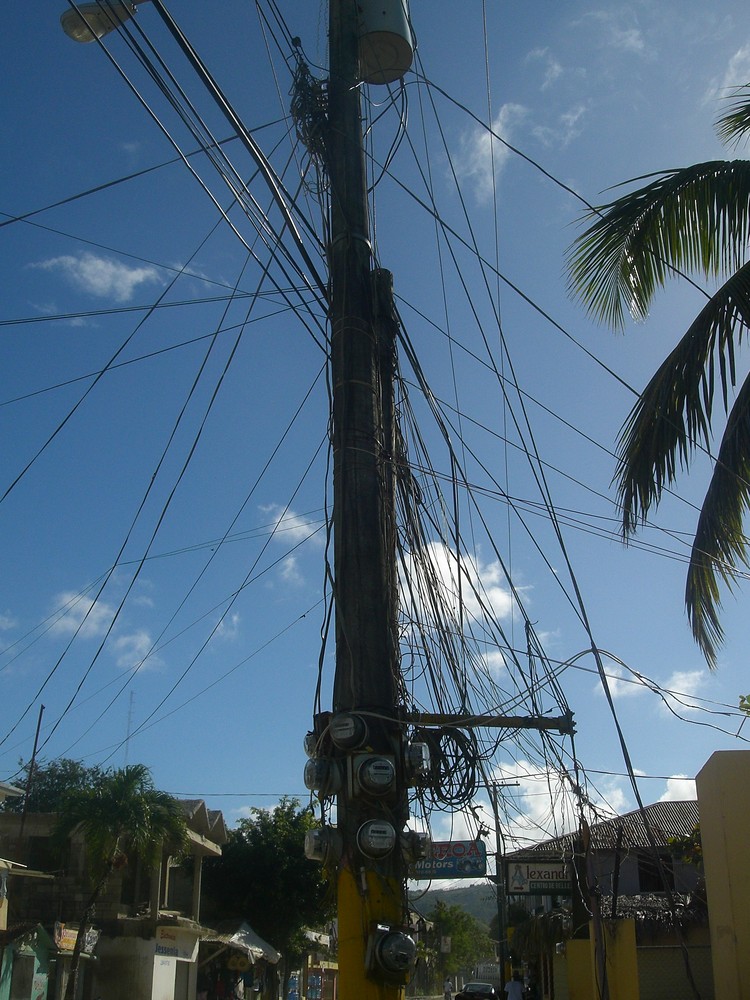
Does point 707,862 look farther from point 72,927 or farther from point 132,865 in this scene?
point 132,865

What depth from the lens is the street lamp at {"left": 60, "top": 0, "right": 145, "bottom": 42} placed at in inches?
271

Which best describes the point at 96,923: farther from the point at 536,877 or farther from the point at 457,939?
the point at 457,939

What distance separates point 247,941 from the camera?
26344 millimetres

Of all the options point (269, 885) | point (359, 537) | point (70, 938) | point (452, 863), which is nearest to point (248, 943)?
point (269, 885)

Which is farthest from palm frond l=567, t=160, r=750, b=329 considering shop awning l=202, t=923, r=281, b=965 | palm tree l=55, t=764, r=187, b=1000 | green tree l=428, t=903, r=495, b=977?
green tree l=428, t=903, r=495, b=977

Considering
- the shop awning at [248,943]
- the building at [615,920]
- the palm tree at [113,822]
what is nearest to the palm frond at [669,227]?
the building at [615,920]

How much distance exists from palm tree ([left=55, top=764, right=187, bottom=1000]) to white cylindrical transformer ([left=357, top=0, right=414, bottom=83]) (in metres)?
16.0

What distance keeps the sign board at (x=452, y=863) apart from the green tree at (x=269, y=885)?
493 centimetres

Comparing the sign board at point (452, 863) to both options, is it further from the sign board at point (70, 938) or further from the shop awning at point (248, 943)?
the sign board at point (70, 938)

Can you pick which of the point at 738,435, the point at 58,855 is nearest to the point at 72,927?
the point at 58,855

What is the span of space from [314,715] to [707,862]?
309 centimetres

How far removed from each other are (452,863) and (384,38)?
18.0 meters

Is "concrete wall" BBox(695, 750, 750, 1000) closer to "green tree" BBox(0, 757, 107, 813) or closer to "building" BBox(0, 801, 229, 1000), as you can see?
"building" BBox(0, 801, 229, 1000)

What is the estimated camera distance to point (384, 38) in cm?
815
